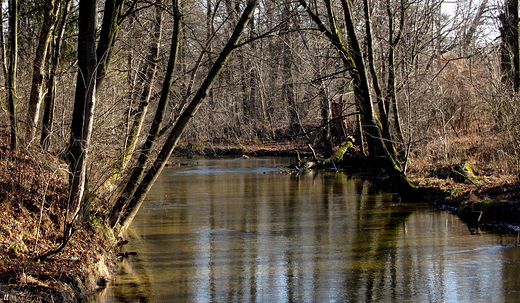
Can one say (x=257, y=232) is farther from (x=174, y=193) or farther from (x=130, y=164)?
(x=174, y=193)

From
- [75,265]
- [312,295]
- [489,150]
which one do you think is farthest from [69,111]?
[489,150]

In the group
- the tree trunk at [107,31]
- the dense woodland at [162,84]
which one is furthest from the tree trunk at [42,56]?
the tree trunk at [107,31]

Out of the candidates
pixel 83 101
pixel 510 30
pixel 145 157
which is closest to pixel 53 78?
pixel 145 157

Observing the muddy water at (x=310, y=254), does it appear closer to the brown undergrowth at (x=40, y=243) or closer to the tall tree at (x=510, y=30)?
the brown undergrowth at (x=40, y=243)

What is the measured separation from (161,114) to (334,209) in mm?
7137

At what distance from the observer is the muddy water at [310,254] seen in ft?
28.5

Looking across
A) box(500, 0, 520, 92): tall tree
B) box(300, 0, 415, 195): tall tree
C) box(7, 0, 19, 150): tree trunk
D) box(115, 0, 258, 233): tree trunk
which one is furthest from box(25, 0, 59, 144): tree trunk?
box(500, 0, 520, 92): tall tree

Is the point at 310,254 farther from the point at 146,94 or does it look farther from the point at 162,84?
the point at 162,84

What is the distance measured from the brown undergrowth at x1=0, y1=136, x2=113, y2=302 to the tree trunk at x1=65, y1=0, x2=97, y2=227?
1.16 feet

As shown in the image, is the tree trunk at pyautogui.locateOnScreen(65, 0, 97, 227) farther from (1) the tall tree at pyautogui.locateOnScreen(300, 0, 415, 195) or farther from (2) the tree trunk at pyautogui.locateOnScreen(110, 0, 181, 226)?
(1) the tall tree at pyautogui.locateOnScreen(300, 0, 415, 195)

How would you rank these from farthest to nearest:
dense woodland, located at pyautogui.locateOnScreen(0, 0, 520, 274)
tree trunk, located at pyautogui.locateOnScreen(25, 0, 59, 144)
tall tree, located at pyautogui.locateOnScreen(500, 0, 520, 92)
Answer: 1. tall tree, located at pyautogui.locateOnScreen(500, 0, 520, 92)
2. tree trunk, located at pyautogui.locateOnScreen(25, 0, 59, 144)
3. dense woodland, located at pyautogui.locateOnScreen(0, 0, 520, 274)

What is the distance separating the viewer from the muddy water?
8.67 meters

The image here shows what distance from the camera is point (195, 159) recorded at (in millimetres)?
39094

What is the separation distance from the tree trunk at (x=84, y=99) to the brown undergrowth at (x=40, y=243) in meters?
0.35
